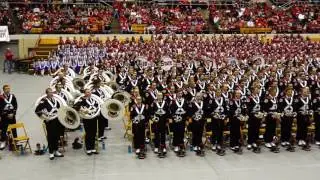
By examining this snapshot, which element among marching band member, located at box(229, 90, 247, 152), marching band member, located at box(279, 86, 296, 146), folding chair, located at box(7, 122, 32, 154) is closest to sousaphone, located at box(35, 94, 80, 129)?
folding chair, located at box(7, 122, 32, 154)

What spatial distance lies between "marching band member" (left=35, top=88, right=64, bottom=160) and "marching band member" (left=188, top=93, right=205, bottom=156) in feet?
11.5

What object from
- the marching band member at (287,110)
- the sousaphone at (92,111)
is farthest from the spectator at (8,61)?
the marching band member at (287,110)

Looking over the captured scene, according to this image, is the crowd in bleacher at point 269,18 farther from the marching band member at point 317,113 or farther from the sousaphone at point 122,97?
Result: the marching band member at point 317,113

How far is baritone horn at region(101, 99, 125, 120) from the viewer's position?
12641 millimetres

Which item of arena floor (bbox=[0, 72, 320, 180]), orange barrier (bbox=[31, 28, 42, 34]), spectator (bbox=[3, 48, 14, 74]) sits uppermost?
orange barrier (bbox=[31, 28, 42, 34])

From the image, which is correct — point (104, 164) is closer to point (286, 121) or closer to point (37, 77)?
point (286, 121)

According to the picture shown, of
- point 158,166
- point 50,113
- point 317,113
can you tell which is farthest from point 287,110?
point 50,113

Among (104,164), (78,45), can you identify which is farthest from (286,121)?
(78,45)

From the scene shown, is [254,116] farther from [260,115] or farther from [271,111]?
[271,111]

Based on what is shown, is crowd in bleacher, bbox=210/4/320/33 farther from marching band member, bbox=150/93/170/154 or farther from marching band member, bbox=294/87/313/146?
marching band member, bbox=150/93/170/154

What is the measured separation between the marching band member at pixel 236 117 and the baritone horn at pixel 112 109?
9.73 ft

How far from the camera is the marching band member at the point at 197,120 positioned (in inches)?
494

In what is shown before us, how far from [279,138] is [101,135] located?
5122mm

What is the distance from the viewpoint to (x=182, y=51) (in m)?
22.1
